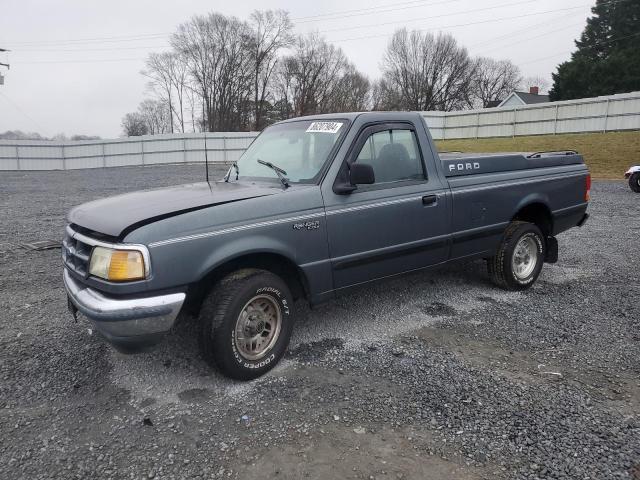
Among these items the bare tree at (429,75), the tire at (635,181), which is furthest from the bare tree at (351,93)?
the tire at (635,181)

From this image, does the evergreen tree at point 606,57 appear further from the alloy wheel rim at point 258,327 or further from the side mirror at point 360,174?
the alloy wheel rim at point 258,327

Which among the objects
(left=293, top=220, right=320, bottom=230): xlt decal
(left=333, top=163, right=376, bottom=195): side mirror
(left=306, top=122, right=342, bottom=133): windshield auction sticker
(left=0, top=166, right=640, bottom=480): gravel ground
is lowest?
(left=0, top=166, right=640, bottom=480): gravel ground

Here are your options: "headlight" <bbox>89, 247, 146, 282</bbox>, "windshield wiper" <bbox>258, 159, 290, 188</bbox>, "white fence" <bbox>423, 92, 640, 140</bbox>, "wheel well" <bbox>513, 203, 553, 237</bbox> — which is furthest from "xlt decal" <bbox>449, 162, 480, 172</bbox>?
"white fence" <bbox>423, 92, 640, 140</bbox>

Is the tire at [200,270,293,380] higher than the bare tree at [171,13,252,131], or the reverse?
the bare tree at [171,13,252,131]

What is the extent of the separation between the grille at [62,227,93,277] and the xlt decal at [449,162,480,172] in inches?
130

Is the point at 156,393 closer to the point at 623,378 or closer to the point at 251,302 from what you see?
the point at 251,302

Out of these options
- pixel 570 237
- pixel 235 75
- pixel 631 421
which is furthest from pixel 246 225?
pixel 235 75

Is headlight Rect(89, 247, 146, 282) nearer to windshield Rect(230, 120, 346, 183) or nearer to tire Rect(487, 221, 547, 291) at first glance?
windshield Rect(230, 120, 346, 183)

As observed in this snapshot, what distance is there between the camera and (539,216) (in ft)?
18.4

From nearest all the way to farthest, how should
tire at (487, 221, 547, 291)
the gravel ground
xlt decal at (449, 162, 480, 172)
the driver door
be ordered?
the gravel ground, the driver door, xlt decal at (449, 162, 480, 172), tire at (487, 221, 547, 291)

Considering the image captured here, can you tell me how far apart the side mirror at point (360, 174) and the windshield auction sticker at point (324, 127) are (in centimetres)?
57

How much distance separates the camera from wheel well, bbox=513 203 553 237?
5461mm

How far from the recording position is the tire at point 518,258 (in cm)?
516

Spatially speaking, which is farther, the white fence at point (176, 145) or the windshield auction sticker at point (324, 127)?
the white fence at point (176, 145)
